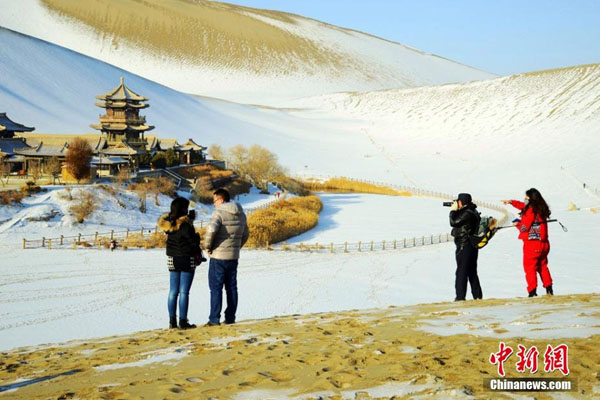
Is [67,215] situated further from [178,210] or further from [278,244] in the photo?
[178,210]

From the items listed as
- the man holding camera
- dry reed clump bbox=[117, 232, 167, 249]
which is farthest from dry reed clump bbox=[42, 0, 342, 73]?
the man holding camera

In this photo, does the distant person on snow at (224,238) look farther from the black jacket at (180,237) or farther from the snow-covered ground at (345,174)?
the snow-covered ground at (345,174)

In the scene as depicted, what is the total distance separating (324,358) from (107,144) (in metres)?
33.7

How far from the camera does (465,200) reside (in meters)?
7.30

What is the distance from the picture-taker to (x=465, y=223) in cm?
731

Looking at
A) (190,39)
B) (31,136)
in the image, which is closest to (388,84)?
(190,39)

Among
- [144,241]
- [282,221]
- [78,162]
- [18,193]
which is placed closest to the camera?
[144,241]

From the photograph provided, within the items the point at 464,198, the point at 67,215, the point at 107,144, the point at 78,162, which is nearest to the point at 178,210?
the point at 464,198

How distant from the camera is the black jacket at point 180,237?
21.5 ft

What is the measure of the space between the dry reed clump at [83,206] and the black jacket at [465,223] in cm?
2010

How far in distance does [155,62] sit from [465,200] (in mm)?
133253

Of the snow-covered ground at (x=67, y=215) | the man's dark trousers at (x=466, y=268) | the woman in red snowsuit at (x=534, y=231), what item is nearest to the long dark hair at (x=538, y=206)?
the woman in red snowsuit at (x=534, y=231)

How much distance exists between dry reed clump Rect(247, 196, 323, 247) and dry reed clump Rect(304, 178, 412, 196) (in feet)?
33.1

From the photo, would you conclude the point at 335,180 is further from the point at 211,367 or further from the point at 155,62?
the point at 155,62
